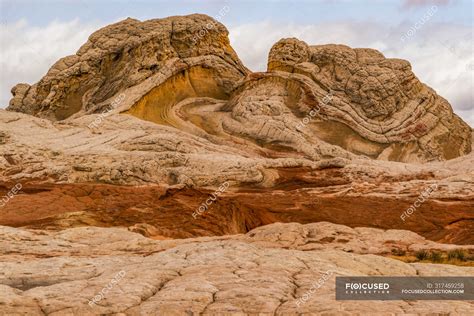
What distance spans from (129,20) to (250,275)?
3622cm

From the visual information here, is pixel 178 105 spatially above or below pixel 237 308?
above

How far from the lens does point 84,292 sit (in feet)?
41.8

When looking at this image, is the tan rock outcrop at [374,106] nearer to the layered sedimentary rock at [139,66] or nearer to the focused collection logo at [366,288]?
the layered sedimentary rock at [139,66]

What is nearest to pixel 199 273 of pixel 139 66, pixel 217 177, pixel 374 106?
pixel 217 177

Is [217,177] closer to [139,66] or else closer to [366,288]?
[366,288]

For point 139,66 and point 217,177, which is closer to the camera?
point 217,177

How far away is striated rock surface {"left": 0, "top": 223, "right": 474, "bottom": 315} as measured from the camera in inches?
466

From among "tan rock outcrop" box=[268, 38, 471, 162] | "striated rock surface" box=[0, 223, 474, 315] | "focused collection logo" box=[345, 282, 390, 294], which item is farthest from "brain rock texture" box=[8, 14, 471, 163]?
"focused collection logo" box=[345, 282, 390, 294]

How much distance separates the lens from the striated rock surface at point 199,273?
1184 centimetres

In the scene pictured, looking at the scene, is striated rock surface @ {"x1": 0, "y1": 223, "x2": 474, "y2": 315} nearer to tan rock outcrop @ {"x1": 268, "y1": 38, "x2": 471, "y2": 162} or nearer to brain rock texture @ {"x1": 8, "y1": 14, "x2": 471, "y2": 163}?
brain rock texture @ {"x1": 8, "y1": 14, "x2": 471, "y2": 163}

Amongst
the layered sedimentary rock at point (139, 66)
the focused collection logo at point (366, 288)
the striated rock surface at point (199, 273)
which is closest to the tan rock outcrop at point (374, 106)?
the layered sedimentary rock at point (139, 66)

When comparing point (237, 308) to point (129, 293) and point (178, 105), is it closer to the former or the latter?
point (129, 293)

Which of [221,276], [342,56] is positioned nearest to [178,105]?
[342,56]

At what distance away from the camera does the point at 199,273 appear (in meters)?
14.1
